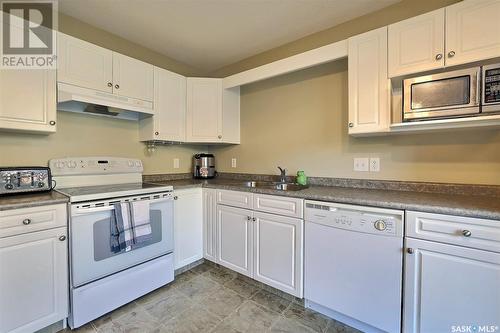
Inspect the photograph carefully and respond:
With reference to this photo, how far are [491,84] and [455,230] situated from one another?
0.87 m

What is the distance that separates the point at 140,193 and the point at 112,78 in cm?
112

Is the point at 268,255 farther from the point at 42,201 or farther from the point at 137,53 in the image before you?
the point at 137,53

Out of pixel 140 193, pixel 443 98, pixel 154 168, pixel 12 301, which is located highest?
pixel 443 98

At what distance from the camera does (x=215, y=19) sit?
2041mm

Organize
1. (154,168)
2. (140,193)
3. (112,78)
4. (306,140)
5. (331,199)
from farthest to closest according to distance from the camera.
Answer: (154,168)
(306,140)
(112,78)
(140,193)
(331,199)

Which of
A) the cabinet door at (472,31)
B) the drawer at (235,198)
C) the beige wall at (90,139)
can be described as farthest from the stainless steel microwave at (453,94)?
the beige wall at (90,139)

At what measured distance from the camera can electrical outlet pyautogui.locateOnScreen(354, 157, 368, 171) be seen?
77.9 inches

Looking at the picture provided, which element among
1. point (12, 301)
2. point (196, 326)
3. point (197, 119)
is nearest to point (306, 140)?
point (197, 119)

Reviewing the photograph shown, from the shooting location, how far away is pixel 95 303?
1584 mm

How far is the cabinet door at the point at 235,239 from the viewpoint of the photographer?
2.05m

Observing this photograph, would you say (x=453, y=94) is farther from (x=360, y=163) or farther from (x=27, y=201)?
(x=27, y=201)

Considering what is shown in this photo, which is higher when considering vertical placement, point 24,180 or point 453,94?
point 453,94

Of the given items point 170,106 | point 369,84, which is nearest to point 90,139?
point 170,106

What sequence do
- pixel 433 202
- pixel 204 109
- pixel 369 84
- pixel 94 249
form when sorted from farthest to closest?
1. pixel 204 109
2. pixel 369 84
3. pixel 94 249
4. pixel 433 202
